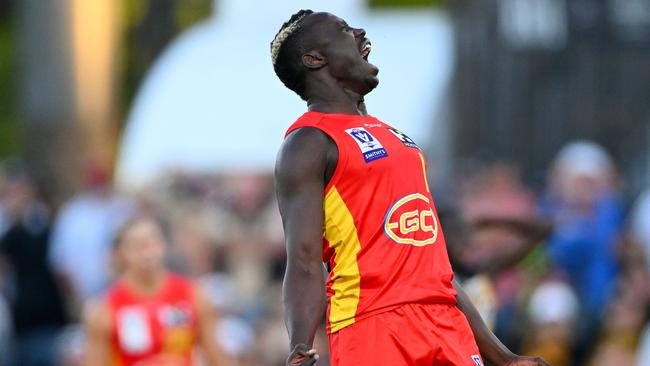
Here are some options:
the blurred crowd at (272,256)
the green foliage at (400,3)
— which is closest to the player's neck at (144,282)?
the blurred crowd at (272,256)

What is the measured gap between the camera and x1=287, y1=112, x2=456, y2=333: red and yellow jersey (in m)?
6.24

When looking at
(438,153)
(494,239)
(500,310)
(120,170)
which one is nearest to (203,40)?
(120,170)

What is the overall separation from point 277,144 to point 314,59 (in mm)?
12393

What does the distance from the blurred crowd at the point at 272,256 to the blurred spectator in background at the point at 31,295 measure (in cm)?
1

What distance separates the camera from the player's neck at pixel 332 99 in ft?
21.2

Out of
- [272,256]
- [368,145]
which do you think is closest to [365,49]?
[368,145]

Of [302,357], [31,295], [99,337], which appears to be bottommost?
[31,295]

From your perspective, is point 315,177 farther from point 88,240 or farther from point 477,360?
point 88,240

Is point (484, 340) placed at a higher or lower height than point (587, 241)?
higher

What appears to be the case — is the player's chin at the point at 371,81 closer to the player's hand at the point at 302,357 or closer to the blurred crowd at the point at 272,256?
the player's hand at the point at 302,357

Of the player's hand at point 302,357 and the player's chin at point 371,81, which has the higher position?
the player's chin at point 371,81

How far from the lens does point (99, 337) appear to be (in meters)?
10.5

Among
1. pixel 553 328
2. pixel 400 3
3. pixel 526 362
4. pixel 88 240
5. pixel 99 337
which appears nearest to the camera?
pixel 526 362

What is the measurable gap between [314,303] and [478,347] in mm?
767
